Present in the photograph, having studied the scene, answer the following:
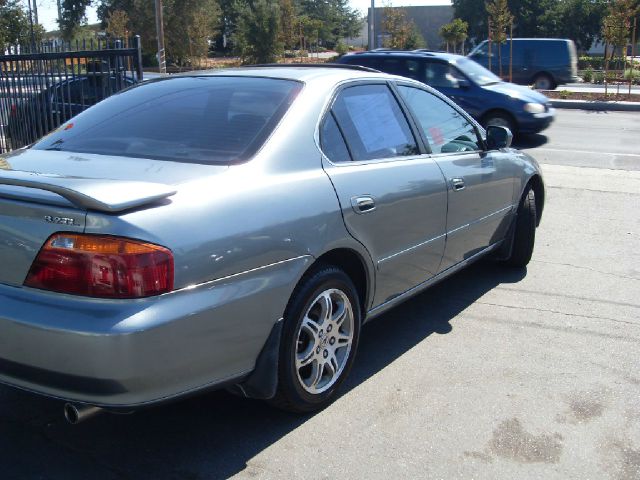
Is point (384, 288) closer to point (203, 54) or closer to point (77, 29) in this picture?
point (203, 54)

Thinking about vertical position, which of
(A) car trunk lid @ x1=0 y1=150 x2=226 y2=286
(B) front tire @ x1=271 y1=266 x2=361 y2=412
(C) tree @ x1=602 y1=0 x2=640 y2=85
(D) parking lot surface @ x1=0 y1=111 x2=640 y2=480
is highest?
(C) tree @ x1=602 y1=0 x2=640 y2=85

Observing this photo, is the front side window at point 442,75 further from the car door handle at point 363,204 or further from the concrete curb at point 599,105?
the car door handle at point 363,204

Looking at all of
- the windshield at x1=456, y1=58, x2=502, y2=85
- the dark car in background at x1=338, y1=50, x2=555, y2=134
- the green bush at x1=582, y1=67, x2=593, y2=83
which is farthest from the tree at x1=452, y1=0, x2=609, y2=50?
the dark car in background at x1=338, y1=50, x2=555, y2=134

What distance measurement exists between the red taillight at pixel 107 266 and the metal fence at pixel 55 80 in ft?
17.8

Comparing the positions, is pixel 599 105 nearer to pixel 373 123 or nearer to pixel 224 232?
pixel 373 123

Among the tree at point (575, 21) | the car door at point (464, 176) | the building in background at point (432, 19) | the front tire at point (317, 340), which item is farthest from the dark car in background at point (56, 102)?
the building in background at point (432, 19)

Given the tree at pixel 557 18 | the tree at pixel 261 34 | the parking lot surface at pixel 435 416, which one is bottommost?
the parking lot surface at pixel 435 416

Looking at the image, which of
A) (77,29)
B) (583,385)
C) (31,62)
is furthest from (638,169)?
(77,29)

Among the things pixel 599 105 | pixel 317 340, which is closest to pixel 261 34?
pixel 599 105

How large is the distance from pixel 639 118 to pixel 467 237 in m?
16.4

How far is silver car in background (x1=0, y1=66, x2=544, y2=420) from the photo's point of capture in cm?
263

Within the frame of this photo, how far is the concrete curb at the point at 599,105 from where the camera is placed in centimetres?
2095

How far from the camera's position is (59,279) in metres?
2.67

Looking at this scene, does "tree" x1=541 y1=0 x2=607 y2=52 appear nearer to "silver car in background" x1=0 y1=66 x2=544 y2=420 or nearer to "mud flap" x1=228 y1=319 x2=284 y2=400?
"silver car in background" x1=0 y1=66 x2=544 y2=420
